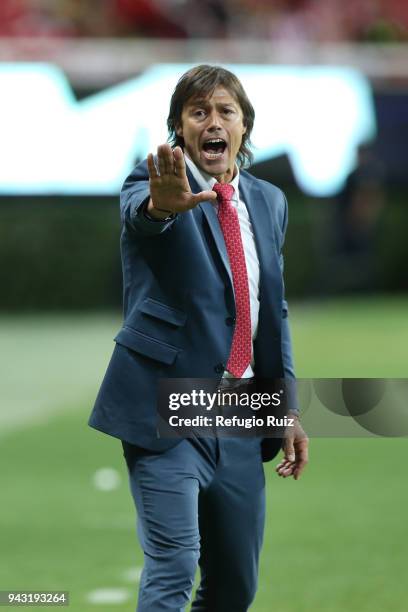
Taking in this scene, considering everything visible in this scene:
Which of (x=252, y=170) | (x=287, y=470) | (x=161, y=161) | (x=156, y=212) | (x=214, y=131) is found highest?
(x=252, y=170)

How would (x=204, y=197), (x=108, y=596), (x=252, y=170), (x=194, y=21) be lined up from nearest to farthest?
(x=204, y=197) < (x=108, y=596) < (x=252, y=170) < (x=194, y=21)

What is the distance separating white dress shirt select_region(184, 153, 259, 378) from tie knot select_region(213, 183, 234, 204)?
0.06 ft

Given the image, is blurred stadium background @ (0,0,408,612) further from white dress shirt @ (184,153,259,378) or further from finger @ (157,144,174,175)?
finger @ (157,144,174,175)

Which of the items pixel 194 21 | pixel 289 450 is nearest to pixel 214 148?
pixel 289 450

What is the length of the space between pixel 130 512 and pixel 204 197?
4342 mm

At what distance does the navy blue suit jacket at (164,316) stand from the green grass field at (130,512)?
71.1 inches

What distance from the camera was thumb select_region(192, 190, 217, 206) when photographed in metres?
4.09

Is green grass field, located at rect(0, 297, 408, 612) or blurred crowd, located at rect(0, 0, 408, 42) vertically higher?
blurred crowd, located at rect(0, 0, 408, 42)

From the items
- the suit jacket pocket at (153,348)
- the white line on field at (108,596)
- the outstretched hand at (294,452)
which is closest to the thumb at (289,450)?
the outstretched hand at (294,452)

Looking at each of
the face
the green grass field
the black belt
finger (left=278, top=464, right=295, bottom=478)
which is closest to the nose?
the face

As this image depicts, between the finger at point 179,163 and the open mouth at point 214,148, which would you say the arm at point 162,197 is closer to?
the finger at point 179,163

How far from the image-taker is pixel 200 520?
4.59 metres

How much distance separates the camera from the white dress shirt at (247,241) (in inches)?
177

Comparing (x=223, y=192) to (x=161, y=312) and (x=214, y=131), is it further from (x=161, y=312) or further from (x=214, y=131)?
(x=161, y=312)
